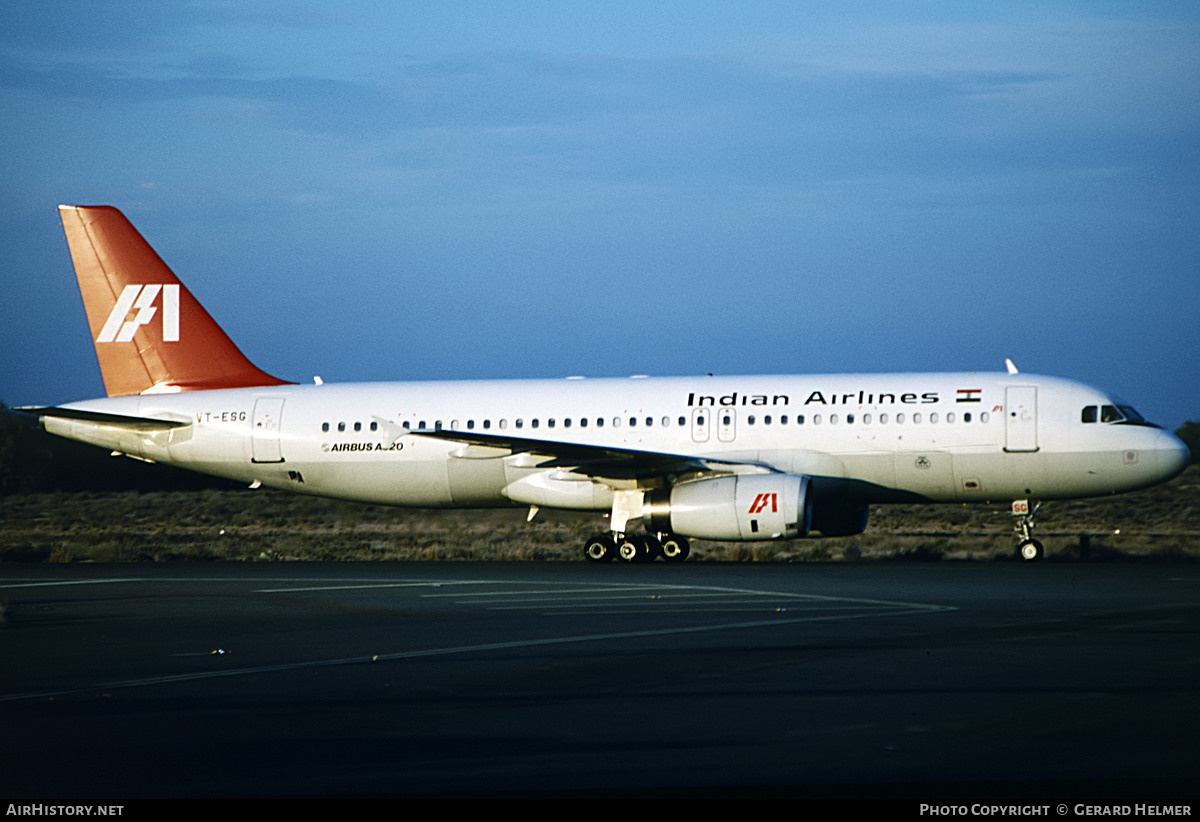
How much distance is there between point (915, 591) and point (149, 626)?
9500 millimetres

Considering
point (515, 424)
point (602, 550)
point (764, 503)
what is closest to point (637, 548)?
point (602, 550)

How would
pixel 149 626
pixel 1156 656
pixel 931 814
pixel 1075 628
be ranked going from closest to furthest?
pixel 931 814, pixel 1156 656, pixel 1075 628, pixel 149 626

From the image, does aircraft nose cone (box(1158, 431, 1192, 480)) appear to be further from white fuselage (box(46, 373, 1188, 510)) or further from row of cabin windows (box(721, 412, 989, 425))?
row of cabin windows (box(721, 412, 989, 425))

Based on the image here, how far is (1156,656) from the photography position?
11102 mm

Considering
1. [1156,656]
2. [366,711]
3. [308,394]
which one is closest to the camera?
[366,711]

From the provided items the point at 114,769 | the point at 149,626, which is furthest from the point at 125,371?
the point at 114,769

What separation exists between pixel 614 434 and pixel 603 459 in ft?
5.50

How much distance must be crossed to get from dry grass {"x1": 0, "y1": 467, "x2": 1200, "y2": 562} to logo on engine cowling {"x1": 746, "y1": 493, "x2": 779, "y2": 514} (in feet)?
13.4

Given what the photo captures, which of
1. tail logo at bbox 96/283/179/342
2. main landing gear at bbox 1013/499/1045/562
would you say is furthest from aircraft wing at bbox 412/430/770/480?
→ tail logo at bbox 96/283/179/342

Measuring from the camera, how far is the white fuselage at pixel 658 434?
23.8 metres

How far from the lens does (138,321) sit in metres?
28.5

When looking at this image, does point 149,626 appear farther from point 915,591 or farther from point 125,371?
point 125,371

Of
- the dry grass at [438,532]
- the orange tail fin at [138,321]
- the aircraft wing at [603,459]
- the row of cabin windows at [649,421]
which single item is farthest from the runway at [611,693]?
the orange tail fin at [138,321]

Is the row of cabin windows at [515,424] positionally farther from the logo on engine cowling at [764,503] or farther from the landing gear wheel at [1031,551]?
the landing gear wheel at [1031,551]
